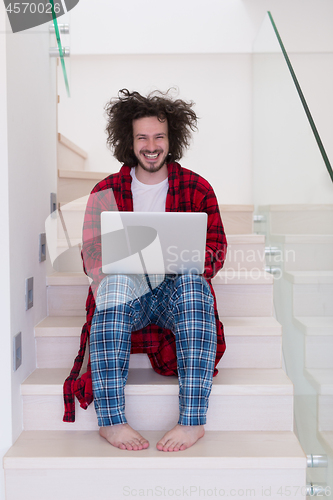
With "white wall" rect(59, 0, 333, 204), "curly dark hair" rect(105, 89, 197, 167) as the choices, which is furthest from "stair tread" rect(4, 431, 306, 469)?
"white wall" rect(59, 0, 333, 204)

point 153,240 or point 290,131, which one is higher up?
point 290,131

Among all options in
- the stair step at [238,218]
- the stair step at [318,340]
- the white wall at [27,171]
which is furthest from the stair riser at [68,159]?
the stair step at [318,340]

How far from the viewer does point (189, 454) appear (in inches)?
48.2

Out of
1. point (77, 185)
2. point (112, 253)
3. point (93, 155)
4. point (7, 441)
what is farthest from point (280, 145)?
point (7, 441)

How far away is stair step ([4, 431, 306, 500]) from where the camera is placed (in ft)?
3.99

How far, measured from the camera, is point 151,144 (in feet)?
5.43

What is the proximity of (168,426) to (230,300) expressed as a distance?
0.61 metres

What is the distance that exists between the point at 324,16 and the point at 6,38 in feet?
7.80

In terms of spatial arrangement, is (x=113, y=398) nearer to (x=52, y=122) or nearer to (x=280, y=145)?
(x=52, y=122)

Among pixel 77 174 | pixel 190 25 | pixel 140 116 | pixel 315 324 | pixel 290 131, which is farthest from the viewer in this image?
pixel 190 25

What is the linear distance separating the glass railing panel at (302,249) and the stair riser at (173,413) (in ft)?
0.55

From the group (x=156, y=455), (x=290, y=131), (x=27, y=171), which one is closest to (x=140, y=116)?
(x=27, y=171)

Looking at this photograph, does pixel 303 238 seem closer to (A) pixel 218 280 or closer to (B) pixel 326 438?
→ (A) pixel 218 280

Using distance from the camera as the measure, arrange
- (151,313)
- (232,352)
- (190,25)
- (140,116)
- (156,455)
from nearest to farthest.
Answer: (156,455) → (151,313) → (232,352) → (140,116) → (190,25)
